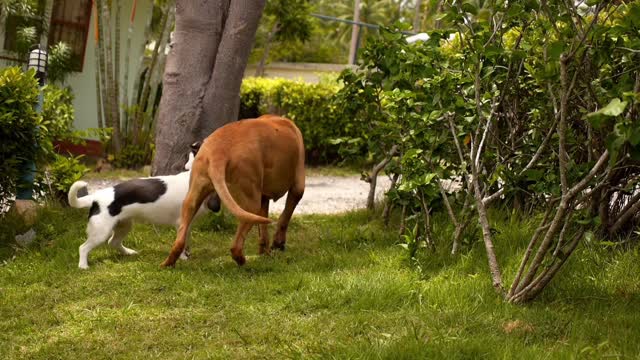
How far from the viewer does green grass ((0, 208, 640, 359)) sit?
4.64 metres

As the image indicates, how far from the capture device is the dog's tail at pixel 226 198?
5.76 metres

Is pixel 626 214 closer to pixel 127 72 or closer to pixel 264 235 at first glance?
pixel 264 235

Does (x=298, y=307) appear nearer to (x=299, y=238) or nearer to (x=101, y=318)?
(x=101, y=318)

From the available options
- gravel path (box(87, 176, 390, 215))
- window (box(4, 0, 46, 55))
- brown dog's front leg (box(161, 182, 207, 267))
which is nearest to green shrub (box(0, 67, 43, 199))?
brown dog's front leg (box(161, 182, 207, 267))

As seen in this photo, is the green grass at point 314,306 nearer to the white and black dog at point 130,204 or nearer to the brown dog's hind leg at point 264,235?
the brown dog's hind leg at point 264,235

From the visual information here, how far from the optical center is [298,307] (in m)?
5.46

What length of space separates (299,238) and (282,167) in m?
1.32

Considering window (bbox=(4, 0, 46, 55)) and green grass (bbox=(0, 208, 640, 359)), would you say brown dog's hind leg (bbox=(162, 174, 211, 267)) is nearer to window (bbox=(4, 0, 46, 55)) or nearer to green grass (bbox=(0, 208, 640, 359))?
green grass (bbox=(0, 208, 640, 359))

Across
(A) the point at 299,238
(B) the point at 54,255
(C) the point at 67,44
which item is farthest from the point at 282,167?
(C) the point at 67,44

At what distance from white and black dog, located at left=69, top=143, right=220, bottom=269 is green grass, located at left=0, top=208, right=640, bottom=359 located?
0.93ft

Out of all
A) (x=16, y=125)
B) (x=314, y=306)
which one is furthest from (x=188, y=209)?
(x=16, y=125)

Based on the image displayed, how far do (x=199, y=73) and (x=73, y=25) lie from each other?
27.3 ft

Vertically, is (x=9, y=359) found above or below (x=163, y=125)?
below

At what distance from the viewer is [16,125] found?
7656mm
